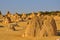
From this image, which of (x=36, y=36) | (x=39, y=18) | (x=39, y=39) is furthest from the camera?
(x=39, y=18)

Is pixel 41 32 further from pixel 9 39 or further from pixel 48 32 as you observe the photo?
pixel 9 39

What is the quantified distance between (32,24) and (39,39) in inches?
68.4

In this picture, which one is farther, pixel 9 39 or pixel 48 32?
pixel 48 32

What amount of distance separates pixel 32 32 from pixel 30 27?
15.3 inches

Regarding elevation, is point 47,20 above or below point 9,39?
above

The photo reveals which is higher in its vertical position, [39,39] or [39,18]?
[39,18]

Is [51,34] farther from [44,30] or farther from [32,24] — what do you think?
[32,24]

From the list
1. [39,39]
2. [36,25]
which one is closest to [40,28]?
[36,25]

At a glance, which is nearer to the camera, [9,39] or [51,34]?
[9,39]

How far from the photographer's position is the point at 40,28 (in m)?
12.6

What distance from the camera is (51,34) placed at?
1232 cm

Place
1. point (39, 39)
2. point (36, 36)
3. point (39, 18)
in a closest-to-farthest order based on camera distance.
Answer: point (39, 39), point (36, 36), point (39, 18)

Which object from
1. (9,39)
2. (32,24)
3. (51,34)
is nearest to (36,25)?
(32,24)

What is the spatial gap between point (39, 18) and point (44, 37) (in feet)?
5.44
